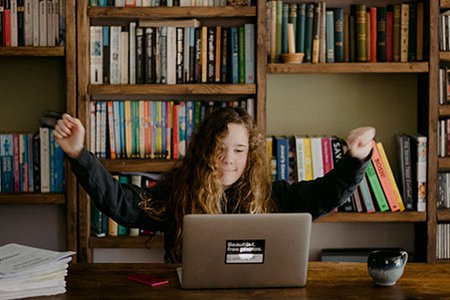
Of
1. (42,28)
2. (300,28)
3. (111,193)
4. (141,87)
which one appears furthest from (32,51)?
(300,28)

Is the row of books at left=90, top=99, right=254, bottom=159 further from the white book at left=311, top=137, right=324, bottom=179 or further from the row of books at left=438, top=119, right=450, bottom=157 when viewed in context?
the row of books at left=438, top=119, right=450, bottom=157

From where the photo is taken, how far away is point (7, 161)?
3643 mm

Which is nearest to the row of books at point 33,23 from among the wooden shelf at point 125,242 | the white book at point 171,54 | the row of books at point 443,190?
the white book at point 171,54

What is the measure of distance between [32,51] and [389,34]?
160cm

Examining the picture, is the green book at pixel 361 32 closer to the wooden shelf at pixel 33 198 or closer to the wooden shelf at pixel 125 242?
the wooden shelf at pixel 125 242

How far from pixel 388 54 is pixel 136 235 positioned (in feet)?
4.65

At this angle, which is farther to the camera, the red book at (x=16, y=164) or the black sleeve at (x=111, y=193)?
the red book at (x=16, y=164)

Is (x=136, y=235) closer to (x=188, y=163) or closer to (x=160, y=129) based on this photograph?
(x=160, y=129)

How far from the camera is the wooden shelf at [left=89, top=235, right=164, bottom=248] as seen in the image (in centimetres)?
361

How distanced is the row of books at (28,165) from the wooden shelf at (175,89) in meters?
0.33

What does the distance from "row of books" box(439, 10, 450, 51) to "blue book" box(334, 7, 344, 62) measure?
1.42 feet

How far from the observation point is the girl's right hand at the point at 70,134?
2465mm

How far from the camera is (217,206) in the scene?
2793mm

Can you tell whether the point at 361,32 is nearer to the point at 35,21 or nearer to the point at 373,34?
the point at 373,34
